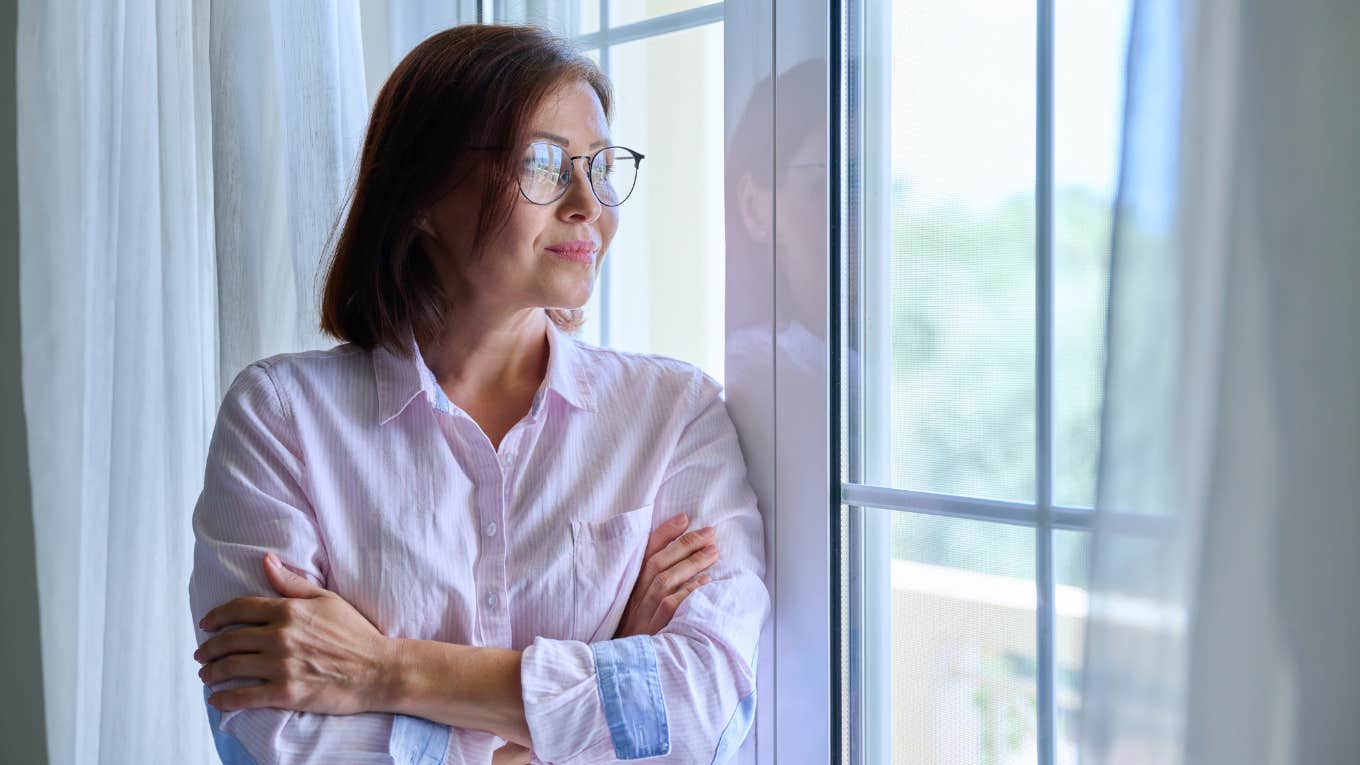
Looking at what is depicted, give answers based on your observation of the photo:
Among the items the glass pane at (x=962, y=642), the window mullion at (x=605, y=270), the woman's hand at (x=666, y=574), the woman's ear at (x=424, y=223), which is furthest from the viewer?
the window mullion at (x=605, y=270)

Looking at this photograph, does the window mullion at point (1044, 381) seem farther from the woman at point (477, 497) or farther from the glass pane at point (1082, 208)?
the woman at point (477, 497)

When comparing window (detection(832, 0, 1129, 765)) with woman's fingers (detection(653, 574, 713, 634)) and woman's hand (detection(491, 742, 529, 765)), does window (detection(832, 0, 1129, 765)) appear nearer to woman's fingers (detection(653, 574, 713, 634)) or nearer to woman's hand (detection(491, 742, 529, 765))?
woman's fingers (detection(653, 574, 713, 634))

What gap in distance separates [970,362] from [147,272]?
1232 millimetres

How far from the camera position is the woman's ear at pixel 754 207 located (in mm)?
1227

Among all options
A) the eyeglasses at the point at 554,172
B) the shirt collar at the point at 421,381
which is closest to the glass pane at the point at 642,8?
the eyeglasses at the point at 554,172

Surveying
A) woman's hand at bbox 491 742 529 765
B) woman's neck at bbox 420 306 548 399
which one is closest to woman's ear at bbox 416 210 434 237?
woman's neck at bbox 420 306 548 399

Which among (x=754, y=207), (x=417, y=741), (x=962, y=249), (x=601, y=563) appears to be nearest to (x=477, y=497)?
(x=601, y=563)

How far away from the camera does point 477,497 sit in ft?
3.90

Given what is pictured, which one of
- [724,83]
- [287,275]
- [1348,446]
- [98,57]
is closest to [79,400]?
[287,275]

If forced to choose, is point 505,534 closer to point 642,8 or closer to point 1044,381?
point 1044,381

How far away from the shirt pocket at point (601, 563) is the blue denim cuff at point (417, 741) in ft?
0.59

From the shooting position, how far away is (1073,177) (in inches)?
37.3

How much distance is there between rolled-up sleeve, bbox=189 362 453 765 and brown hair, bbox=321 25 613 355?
18 cm

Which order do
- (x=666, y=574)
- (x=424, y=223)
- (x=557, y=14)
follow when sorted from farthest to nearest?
(x=557, y=14) < (x=424, y=223) < (x=666, y=574)
